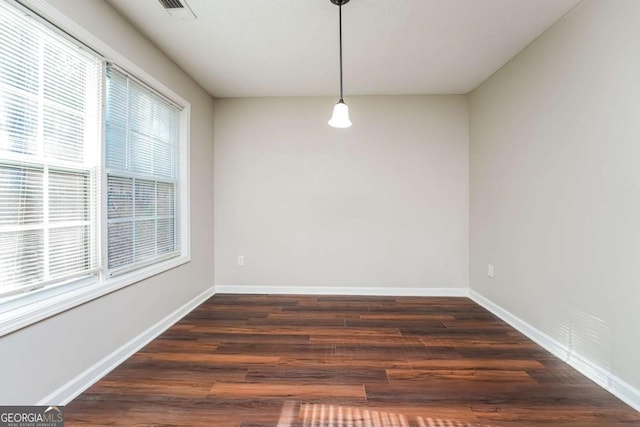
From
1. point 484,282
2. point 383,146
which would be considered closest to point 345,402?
point 484,282

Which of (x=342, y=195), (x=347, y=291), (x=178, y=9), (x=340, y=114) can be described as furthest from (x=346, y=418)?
(x=178, y=9)

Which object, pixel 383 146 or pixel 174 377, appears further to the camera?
pixel 383 146

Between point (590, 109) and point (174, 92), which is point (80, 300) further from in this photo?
point (590, 109)

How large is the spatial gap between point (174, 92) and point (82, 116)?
1.06m

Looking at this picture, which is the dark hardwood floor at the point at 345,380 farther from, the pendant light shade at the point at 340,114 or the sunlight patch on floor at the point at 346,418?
the pendant light shade at the point at 340,114

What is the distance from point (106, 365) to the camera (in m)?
1.92

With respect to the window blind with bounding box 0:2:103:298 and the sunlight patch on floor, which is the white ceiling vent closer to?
the window blind with bounding box 0:2:103:298

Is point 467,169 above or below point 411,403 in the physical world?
above

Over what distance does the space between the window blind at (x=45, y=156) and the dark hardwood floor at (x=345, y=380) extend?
0.85 meters

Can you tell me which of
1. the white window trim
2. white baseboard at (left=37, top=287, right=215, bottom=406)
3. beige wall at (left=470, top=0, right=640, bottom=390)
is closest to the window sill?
the white window trim

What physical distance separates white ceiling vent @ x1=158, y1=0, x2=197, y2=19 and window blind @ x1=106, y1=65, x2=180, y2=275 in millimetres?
563

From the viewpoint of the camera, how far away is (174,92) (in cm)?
273

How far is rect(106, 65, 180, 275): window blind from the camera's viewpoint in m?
2.07

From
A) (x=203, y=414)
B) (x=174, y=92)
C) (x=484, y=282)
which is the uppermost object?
(x=174, y=92)
